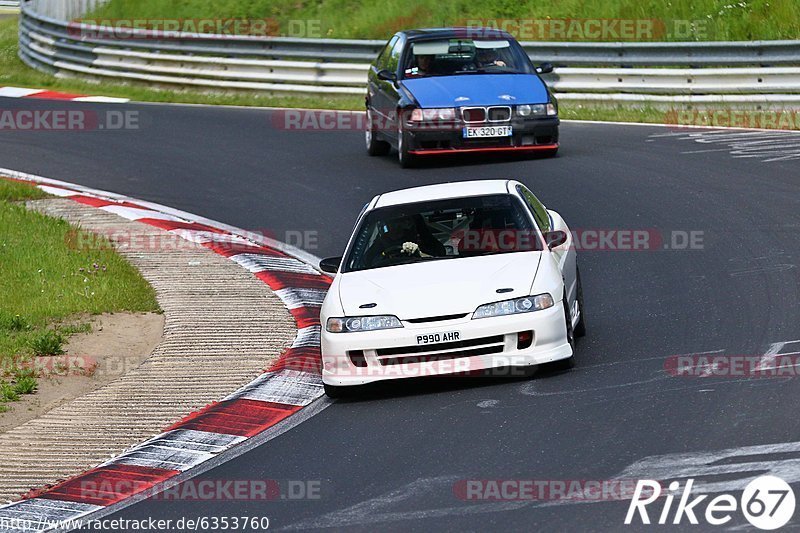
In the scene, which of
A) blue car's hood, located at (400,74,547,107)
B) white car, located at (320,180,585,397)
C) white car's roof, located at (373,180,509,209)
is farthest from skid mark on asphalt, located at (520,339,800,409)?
blue car's hood, located at (400,74,547,107)

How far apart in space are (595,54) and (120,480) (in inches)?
621

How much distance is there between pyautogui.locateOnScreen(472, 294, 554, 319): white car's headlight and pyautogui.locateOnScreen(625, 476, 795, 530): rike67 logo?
101 inches

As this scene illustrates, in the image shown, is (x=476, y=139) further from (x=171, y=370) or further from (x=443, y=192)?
(x=171, y=370)

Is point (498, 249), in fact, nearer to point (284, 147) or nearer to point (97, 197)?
point (97, 197)

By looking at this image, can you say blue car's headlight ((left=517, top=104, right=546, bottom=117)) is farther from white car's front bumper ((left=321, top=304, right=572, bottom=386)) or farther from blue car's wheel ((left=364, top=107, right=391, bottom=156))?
white car's front bumper ((left=321, top=304, right=572, bottom=386))

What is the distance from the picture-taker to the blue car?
17062mm

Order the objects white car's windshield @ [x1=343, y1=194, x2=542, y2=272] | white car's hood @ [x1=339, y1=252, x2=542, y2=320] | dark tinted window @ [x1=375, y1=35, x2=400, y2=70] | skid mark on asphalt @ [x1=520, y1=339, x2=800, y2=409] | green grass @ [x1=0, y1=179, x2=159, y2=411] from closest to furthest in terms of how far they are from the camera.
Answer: skid mark on asphalt @ [x1=520, y1=339, x2=800, y2=409] → white car's hood @ [x1=339, y1=252, x2=542, y2=320] → white car's windshield @ [x1=343, y1=194, x2=542, y2=272] → green grass @ [x1=0, y1=179, x2=159, y2=411] → dark tinted window @ [x1=375, y1=35, x2=400, y2=70]

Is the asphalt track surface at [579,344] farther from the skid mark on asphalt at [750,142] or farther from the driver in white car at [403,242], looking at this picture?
the driver in white car at [403,242]

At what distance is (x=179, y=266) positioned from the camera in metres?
13.1

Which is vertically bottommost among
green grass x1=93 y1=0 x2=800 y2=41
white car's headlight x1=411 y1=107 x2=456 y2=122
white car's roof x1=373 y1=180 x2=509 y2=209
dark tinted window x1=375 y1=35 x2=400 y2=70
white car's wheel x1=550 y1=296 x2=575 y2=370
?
white car's wheel x1=550 y1=296 x2=575 y2=370

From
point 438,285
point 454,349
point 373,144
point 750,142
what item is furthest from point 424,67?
point 454,349

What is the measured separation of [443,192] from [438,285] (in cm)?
134

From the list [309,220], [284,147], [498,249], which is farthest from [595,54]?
[498,249]

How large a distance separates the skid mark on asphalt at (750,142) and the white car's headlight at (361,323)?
869 cm
